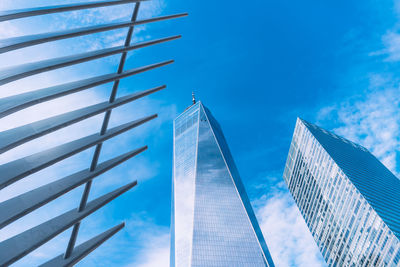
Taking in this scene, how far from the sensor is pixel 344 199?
10919cm

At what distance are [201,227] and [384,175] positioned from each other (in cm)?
7869

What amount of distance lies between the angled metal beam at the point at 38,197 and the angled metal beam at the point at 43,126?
1.53 metres

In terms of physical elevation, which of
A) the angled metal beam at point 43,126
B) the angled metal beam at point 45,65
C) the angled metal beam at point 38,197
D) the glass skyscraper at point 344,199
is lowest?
the angled metal beam at point 38,197

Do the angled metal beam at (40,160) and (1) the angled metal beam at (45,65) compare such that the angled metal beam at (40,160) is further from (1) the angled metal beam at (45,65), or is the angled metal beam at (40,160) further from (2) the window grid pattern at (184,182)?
(2) the window grid pattern at (184,182)

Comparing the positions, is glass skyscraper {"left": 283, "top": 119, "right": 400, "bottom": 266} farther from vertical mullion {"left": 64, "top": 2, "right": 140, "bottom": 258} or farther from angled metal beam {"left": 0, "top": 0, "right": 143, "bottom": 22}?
angled metal beam {"left": 0, "top": 0, "right": 143, "bottom": 22}

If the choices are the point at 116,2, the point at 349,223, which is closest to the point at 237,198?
the point at 349,223

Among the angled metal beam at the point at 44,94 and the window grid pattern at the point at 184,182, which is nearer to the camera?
the angled metal beam at the point at 44,94

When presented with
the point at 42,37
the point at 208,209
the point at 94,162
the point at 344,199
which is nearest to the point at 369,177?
the point at 344,199

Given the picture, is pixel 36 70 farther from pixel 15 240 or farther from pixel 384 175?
pixel 384 175

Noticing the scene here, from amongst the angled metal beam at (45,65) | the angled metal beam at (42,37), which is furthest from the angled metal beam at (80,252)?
the angled metal beam at (42,37)

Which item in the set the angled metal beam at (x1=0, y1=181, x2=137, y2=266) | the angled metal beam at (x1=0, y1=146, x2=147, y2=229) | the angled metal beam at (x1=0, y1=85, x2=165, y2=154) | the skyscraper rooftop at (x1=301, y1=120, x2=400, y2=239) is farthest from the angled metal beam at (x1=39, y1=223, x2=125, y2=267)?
the skyscraper rooftop at (x1=301, y1=120, x2=400, y2=239)

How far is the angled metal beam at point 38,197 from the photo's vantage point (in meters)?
8.07

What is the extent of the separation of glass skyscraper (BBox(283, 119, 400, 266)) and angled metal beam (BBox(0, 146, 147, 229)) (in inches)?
3675

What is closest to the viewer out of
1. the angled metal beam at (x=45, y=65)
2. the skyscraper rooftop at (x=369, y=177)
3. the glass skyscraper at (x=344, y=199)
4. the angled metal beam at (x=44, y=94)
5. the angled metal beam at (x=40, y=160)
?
the angled metal beam at (x=40, y=160)
